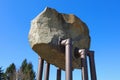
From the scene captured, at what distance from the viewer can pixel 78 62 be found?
1762 cm

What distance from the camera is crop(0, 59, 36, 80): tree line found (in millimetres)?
41519

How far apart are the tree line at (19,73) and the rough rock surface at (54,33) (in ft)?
80.3

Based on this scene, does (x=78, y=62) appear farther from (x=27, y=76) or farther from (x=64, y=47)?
(x=27, y=76)

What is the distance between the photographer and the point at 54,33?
1642cm

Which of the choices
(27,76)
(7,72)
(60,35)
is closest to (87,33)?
(60,35)

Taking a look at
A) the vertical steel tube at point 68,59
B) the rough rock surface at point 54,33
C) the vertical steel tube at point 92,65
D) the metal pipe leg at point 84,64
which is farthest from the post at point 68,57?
the vertical steel tube at point 92,65

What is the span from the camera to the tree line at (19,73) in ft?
136

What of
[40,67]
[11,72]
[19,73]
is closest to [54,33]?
[40,67]

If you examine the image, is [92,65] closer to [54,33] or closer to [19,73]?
[54,33]

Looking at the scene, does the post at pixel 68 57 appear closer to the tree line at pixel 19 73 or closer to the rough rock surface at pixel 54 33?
the rough rock surface at pixel 54 33

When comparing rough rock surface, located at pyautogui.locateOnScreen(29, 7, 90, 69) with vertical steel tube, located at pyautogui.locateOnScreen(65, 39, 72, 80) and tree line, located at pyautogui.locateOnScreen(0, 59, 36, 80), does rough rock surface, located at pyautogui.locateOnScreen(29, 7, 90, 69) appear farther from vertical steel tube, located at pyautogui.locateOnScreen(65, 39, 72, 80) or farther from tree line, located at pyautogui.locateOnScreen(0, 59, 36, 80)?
tree line, located at pyautogui.locateOnScreen(0, 59, 36, 80)

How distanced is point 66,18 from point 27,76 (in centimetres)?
2818

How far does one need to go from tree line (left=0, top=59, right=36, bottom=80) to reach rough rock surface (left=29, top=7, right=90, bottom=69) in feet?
80.3

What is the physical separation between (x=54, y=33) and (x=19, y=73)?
27195 millimetres
